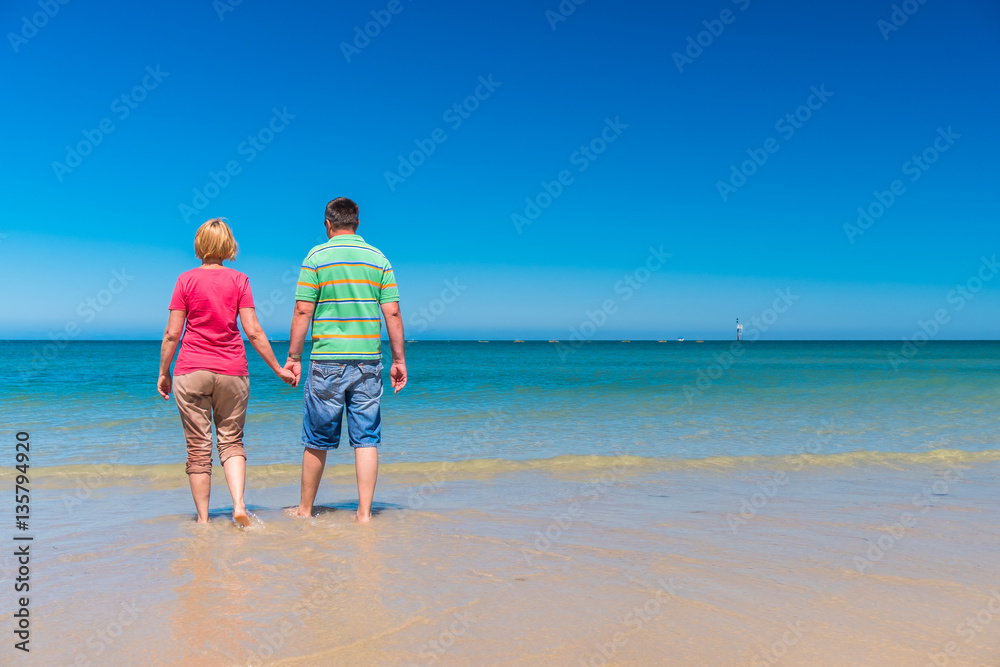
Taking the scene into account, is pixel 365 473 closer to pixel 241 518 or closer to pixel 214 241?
pixel 241 518

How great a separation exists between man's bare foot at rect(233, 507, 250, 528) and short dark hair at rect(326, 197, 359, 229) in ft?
6.11

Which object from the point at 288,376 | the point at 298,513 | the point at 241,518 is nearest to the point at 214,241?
the point at 288,376

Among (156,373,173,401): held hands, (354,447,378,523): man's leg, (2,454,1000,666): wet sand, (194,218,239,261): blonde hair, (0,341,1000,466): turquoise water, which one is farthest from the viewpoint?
(0,341,1000,466): turquoise water

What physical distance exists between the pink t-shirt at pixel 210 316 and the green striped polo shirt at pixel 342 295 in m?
0.39

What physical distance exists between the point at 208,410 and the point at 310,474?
0.76 metres

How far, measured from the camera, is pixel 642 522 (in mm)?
4262

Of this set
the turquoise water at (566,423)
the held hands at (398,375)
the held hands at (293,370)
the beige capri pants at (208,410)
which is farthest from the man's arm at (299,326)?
the turquoise water at (566,423)

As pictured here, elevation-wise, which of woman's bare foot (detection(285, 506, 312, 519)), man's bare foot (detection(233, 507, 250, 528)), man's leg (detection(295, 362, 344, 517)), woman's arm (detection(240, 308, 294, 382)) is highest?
woman's arm (detection(240, 308, 294, 382))

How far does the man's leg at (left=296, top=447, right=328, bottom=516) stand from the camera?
168 inches

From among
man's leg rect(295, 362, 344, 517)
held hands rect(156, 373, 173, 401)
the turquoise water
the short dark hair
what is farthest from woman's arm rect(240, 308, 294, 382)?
the turquoise water

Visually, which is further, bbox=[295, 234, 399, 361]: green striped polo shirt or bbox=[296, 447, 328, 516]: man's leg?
bbox=[296, 447, 328, 516]: man's leg

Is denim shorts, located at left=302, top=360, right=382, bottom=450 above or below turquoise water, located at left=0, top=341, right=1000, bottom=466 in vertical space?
above

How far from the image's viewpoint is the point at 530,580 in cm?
310

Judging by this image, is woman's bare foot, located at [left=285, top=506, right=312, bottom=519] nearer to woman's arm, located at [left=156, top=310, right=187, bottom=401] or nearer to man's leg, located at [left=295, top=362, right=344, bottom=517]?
man's leg, located at [left=295, top=362, right=344, bottom=517]
